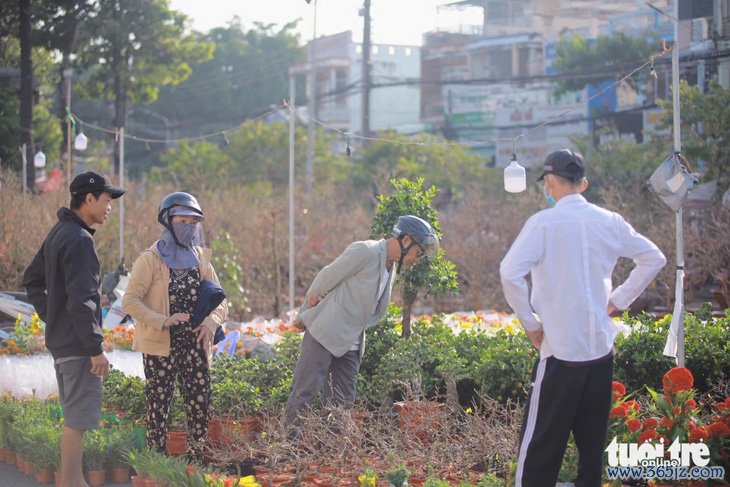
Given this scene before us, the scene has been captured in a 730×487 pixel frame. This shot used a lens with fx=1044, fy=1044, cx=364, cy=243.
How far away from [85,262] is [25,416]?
2.23m

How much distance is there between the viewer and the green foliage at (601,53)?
113 ft

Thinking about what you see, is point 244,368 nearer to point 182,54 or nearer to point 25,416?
point 25,416

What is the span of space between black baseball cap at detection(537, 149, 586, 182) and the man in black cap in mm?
2700

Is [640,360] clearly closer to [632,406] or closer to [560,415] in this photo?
[632,406]

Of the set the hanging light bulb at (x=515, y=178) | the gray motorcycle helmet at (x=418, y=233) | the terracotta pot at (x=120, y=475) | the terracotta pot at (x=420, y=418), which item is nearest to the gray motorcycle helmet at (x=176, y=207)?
the gray motorcycle helmet at (x=418, y=233)

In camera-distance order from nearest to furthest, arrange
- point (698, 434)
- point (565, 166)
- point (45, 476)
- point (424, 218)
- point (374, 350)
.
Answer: point (565, 166), point (698, 434), point (45, 476), point (374, 350), point (424, 218)

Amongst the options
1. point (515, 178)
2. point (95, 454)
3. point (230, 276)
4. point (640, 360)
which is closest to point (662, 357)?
point (640, 360)

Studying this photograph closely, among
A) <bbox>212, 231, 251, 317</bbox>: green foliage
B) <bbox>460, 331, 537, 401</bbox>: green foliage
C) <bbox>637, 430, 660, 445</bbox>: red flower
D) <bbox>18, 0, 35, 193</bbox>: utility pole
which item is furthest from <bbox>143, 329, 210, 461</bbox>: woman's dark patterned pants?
<bbox>18, 0, 35, 193</bbox>: utility pole

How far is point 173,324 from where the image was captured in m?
6.57

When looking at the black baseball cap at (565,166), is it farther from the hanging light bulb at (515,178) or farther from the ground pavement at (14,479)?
the hanging light bulb at (515,178)

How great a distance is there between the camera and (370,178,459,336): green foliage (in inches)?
338

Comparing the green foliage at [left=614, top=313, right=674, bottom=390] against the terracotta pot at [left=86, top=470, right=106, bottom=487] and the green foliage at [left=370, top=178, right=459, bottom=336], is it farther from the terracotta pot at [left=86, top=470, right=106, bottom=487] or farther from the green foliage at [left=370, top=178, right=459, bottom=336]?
the terracotta pot at [left=86, top=470, right=106, bottom=487]

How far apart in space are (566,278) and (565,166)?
53cm

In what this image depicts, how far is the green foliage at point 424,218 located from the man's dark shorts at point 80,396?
10.5 feet
